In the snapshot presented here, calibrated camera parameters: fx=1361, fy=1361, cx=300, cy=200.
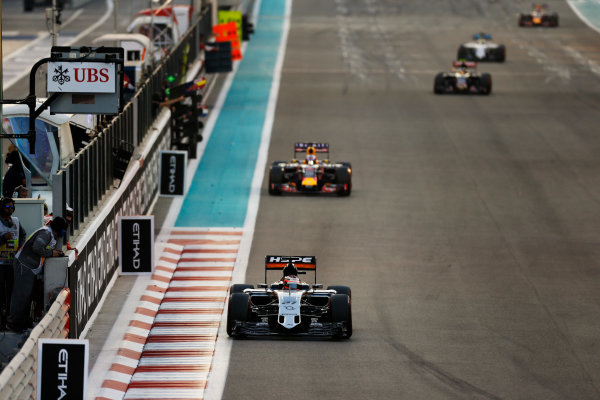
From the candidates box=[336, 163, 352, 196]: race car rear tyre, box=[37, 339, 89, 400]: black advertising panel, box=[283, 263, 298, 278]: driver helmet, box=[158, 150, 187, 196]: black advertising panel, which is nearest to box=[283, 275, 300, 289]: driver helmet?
box=[283, 263, 298, 278]: driver helmet

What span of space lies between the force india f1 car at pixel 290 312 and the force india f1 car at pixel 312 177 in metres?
11.3

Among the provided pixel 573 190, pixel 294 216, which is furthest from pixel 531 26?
pixel 294 216

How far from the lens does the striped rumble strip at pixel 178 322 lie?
19031mm

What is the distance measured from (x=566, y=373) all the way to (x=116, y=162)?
32.4ft

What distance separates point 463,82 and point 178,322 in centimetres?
3042

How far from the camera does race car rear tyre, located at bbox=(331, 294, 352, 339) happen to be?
2073cm

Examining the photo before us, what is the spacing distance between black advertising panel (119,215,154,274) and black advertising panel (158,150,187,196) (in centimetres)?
616

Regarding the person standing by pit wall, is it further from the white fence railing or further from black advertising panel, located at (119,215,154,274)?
black advertising panel, located at (119,215,154,274)

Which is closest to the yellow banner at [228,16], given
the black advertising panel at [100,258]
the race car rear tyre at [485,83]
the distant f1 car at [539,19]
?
the race car rear tyre at [485,83]

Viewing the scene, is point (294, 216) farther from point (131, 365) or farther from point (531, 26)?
point (531, 26)

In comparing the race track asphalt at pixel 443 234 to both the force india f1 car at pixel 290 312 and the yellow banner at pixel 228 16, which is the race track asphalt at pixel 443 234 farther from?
the yellow banner at pixel 228 16

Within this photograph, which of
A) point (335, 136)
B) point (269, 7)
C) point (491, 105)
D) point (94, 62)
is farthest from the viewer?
point (269, 7)

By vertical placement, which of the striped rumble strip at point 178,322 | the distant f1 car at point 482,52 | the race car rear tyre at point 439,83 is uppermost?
the striped rumble strip at point 178,322

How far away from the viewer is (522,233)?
2891cm
